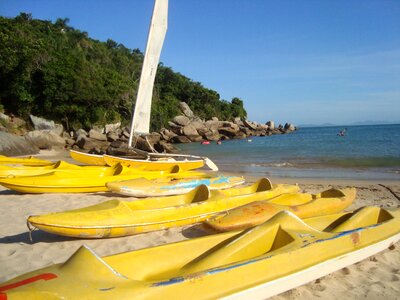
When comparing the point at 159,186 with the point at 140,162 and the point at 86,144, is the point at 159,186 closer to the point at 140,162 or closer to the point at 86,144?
the point at 140,162

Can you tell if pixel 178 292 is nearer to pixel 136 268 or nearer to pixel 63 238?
pixel 136 268

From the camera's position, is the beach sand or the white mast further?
the white mast

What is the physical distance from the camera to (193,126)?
39.3 m

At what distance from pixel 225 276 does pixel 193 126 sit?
36967 mm

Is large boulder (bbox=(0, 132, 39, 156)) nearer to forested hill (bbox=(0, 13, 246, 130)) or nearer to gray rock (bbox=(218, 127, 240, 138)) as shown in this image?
forested hill (bbox=(0, 13, 246, 130))

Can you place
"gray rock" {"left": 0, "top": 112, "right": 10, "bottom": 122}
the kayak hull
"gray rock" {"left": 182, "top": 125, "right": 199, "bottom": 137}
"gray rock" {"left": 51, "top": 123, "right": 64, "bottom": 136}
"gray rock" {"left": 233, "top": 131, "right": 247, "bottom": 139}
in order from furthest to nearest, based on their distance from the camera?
"gray rock" {"left": 233, "top": 131, "right": 247, "bottom": 139} < "gray rock" {"left": 182, "top": 125, "right": 199, "bottom": 137} < "gray rock" {"left": 51, "top": 123, "right": 64, "bottom": 136} < "gray rock" {"left": 0, "top": 112, "right": 10, "bottom": 122} < the kayak hull

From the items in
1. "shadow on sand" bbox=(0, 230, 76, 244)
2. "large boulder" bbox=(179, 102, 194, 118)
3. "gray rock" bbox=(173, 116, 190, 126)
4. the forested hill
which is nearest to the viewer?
"shadow on sand" bbox=(0, 230, 76, 244)

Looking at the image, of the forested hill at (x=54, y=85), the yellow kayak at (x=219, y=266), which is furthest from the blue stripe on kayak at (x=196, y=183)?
the forested hill at (x=54, y=85)

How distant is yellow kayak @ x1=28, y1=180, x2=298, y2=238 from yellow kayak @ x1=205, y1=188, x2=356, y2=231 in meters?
0.32

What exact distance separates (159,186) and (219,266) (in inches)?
171

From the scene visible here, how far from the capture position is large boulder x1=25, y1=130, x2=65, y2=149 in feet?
65.1

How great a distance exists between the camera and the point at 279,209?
510cm

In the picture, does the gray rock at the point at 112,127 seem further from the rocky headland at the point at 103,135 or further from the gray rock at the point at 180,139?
the gray rock at the point at 180,139

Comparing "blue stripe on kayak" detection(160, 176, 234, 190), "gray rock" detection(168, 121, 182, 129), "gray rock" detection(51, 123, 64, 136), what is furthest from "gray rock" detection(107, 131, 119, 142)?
"blue stripe on kayak" detection(160, 176, 234, 190)
